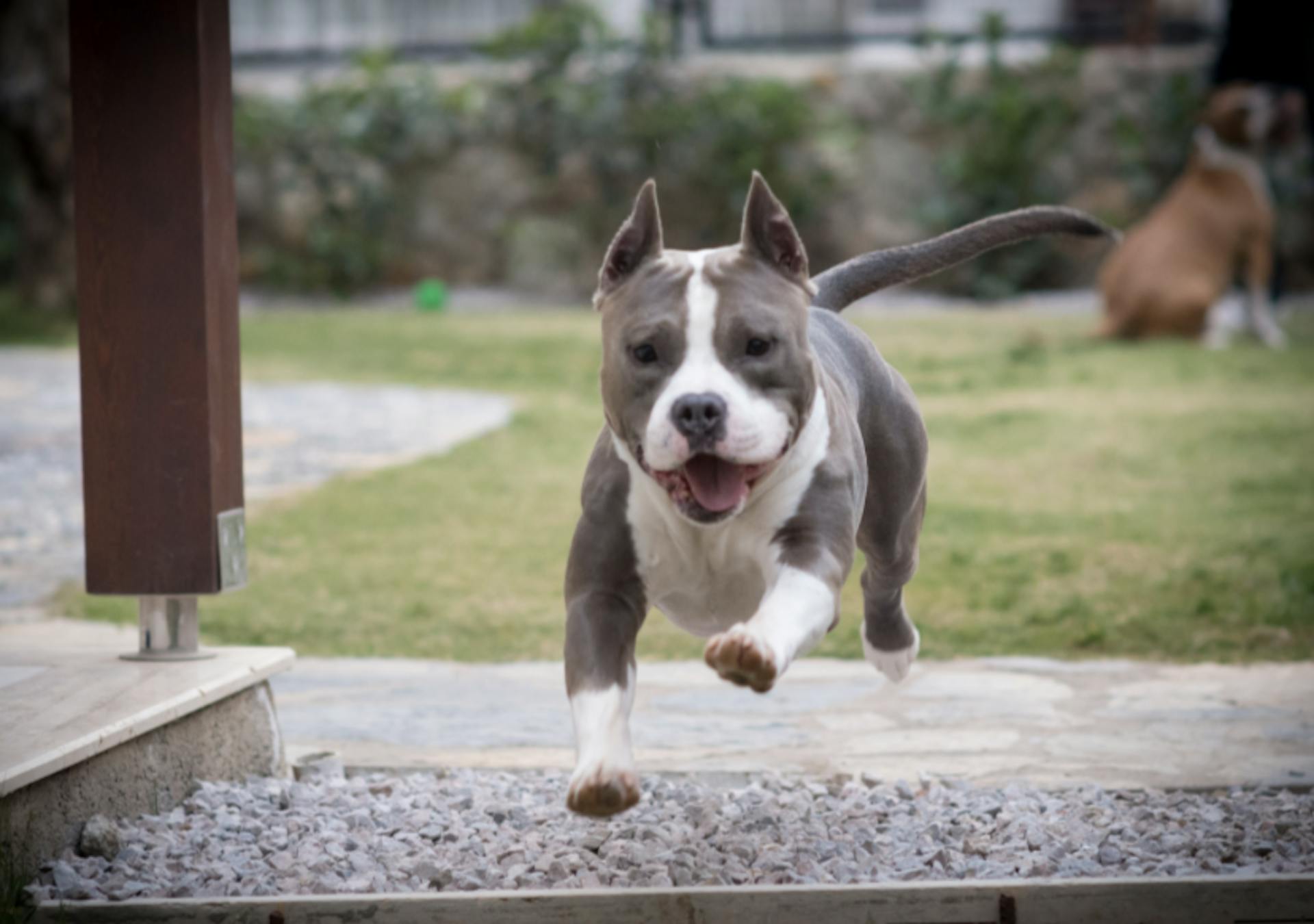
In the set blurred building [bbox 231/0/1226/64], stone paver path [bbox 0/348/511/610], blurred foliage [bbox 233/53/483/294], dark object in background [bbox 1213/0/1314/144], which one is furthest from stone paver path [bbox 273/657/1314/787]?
blurred building [bbox 231/0/1226/64]

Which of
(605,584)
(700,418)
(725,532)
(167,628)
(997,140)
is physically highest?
(700,418)

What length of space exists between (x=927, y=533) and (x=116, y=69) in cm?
481

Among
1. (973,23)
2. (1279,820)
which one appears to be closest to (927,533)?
(1279,820)

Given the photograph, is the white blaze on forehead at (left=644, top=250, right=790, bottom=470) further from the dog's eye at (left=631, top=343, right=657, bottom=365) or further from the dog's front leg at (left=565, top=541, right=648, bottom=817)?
the dog's front leg at (left=565, top=541, right=648, bottom=817)

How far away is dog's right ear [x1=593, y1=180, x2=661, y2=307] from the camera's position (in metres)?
3.12

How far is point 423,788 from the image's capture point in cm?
417

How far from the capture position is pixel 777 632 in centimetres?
272

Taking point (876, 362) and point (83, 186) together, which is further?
point (83, 186)

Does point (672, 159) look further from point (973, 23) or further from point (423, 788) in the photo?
point (423, 788)

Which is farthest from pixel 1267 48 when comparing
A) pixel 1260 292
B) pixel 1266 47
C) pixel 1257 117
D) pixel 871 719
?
pixel 871 719

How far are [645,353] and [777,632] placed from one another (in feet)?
1.89

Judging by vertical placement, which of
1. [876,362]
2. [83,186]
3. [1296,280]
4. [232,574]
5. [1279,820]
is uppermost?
[83,186]

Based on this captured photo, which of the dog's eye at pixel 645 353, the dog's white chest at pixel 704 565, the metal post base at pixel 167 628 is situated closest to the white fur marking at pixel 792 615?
the dog's white chest at pixel 704 565

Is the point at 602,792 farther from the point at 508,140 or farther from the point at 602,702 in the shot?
the point at 508,140
